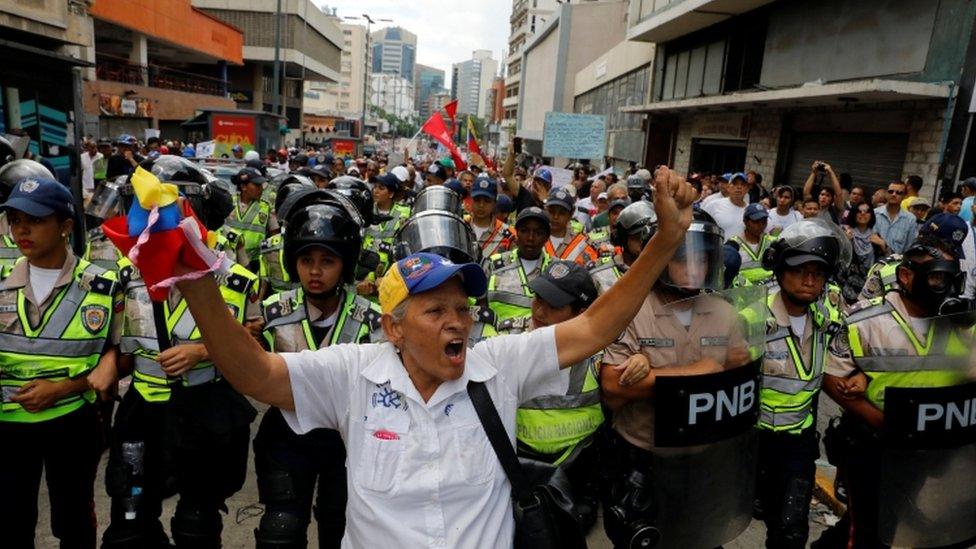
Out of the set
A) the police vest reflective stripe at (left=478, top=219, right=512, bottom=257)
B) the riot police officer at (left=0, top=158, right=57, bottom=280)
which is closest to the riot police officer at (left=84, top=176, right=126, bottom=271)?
the riot police officer at (left=0, top=158, right=57, bottom=280)

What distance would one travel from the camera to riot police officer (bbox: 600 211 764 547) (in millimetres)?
2588

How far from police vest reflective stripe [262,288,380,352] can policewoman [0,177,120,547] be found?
761 mm

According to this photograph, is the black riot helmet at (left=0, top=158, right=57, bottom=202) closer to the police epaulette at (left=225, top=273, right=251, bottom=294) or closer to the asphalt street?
the police epaulette at (left=225, top=273, right=251, bottom=294)

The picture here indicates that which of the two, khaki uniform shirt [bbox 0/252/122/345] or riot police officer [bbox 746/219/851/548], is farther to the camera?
riot police officer [bbox 746/219/851/548]

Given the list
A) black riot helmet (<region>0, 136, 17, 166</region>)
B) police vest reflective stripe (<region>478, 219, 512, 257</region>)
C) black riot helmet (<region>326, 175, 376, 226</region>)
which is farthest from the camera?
police vest reflective stripe (<region>478, 219, 512, 257</region>)

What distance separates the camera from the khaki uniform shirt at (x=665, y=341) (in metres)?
2.66

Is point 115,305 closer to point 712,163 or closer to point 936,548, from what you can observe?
point 936,548

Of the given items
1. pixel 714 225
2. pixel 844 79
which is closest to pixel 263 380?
pixel 714 225

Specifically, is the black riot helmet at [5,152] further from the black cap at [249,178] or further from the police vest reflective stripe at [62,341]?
the police vest reflective stripe at [62,341]

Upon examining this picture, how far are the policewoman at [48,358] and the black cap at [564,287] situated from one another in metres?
2.06

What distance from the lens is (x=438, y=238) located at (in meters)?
4.40

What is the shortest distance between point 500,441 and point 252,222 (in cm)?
598

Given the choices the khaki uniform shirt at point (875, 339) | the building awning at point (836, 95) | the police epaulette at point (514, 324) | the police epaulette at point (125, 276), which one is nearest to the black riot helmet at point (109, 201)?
the police epaulette at point (125, 276)

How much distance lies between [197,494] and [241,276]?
1105mm
